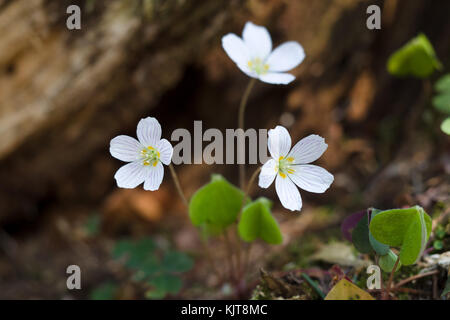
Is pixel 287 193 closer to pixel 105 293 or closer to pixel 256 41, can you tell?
pixel 256 41

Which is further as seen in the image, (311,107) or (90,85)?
(311,107)

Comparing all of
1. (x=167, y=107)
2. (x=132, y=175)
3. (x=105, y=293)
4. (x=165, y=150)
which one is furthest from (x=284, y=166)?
(x=167, y=107)

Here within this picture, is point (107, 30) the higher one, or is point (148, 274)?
point (107, 30)

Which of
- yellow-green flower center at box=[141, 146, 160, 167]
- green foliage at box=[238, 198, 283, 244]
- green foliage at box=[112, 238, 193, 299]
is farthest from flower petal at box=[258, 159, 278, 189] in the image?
green foliage at box=[112, 238, 193, 299]

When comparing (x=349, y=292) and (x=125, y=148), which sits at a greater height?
(x=125, y=148)
